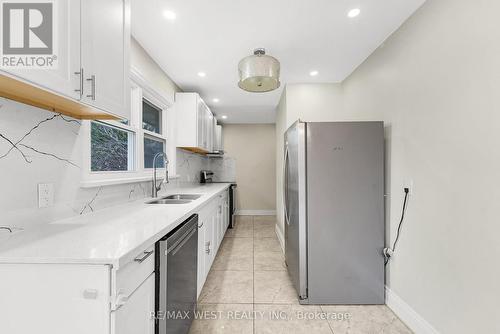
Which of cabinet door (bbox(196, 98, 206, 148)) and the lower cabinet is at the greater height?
cabinet door (bbox(196, 98, 206, 148))

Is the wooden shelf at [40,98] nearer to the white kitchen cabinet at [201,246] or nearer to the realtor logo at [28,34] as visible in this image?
the realtor logo at [28,34]

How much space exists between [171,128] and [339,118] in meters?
2.43

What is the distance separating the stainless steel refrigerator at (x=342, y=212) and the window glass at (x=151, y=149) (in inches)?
69.2

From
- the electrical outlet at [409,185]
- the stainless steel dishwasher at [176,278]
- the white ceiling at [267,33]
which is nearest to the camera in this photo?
the stainless steel dishwasher at [176,278]

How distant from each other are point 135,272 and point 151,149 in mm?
1998

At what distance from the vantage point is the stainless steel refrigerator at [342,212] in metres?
2.05

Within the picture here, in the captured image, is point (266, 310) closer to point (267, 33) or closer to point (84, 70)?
point (84, 70)

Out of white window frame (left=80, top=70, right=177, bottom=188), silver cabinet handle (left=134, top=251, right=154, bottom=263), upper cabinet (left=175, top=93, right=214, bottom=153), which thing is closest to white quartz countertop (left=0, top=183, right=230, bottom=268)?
silver cabinet handle (left=134, top=251, right=154, bottom=263)

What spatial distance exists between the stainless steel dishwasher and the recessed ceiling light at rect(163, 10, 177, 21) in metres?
1.65

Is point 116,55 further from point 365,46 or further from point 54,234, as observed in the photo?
point 365,46

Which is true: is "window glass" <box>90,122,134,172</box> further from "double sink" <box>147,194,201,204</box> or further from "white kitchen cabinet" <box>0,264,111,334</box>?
"white kitchen cabinet" <box>0,264,111,334</box>

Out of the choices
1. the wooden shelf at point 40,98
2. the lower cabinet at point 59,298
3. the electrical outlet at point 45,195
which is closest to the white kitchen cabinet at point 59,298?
the lower cabinet at point 59,298

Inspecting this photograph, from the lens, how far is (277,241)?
3846 millimetres

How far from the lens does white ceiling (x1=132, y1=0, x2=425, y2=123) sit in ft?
5.51
